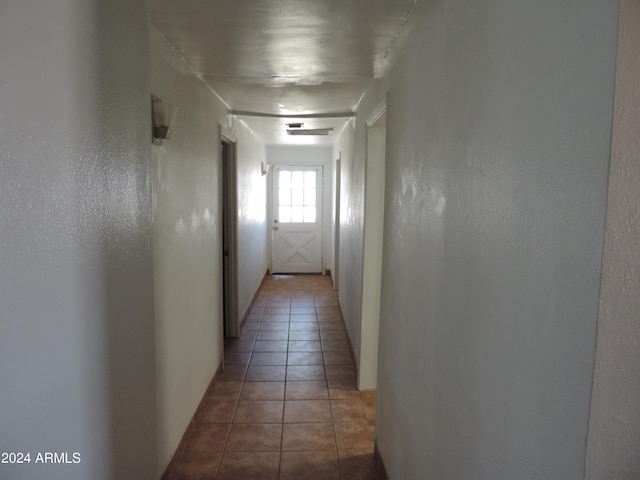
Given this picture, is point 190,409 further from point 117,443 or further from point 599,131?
point 599,131

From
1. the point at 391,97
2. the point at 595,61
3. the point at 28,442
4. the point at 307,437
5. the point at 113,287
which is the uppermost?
the point at 391,97

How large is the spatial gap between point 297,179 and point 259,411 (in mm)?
5085

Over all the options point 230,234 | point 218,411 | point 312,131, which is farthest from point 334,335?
point 312,131

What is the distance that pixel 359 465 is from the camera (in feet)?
8.02

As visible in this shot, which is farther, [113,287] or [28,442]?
[113,287]

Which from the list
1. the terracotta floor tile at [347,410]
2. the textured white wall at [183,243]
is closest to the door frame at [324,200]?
the textured white wall at [183,243]

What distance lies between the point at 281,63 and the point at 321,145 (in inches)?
182

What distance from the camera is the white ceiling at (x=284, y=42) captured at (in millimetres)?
1726

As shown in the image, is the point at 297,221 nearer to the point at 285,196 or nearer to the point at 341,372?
the point at 285,196

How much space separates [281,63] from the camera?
8.17 ft

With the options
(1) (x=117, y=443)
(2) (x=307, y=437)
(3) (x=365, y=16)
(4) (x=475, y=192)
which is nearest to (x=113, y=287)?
(1) (x=117, y=443)

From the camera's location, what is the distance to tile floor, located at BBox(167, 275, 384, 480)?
94.7 inches

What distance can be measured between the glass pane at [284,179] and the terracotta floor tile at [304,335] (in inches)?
139

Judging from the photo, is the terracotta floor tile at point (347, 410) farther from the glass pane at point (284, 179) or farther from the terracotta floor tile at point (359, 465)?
the glass pane at point (284, 179)
